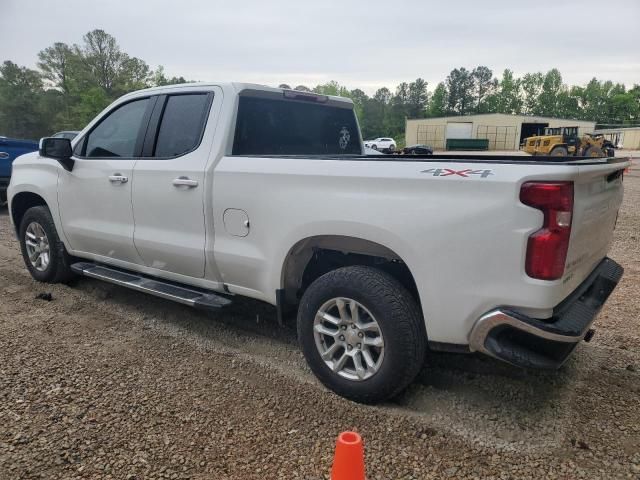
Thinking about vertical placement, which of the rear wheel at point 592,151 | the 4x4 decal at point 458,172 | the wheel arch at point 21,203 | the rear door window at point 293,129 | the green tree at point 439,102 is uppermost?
the green tree at point 439,102

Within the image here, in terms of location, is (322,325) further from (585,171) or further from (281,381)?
(585,171)

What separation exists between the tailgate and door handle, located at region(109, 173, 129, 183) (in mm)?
3314

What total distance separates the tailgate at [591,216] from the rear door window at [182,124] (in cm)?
257

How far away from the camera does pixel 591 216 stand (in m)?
2.67

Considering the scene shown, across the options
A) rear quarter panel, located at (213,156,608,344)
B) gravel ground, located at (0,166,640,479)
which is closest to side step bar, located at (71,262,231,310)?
gravel ground, located at (0,166,640,479)

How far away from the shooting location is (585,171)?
242cm

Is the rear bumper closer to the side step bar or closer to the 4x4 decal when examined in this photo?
the 4x4 decal

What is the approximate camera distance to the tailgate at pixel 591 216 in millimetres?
2457

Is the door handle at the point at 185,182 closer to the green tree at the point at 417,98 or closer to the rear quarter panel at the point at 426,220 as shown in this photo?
the rear quarter panel at the point at 426,220

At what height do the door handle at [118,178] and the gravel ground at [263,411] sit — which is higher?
the door handle at [118,178]

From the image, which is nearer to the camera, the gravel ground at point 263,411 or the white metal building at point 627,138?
the gravel ground at point 263,411

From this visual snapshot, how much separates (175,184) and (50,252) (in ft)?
7.52

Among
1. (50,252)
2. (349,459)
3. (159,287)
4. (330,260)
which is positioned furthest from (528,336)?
(50,252)

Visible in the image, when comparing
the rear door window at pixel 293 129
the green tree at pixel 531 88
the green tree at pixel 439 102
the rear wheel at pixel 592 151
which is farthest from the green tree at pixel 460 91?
the rear door window at pixel 293 129
